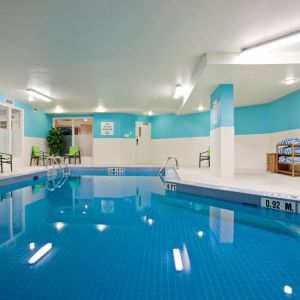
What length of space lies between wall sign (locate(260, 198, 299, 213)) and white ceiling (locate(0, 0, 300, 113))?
2515 mm

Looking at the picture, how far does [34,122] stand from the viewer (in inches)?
403

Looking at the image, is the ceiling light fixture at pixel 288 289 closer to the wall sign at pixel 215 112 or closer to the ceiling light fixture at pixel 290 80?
the wall sign at pixel 215 112

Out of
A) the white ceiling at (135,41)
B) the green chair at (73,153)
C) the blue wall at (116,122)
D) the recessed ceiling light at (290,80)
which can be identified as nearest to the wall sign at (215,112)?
the white ceiling at (135,41)

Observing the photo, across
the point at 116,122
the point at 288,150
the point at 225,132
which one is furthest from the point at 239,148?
the point at 116,122

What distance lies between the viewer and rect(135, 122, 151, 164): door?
12164 mm

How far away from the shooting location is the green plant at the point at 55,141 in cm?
1102

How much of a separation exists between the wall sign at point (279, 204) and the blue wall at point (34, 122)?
28.4 ft

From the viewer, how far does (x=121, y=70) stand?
5.56m

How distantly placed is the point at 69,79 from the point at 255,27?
454cm

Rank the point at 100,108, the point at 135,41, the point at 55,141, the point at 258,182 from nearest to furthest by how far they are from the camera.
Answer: the point at 135,41, the point at 258,182, the point at 100,108, the point at 55,141

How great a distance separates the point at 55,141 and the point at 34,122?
1.27 meters

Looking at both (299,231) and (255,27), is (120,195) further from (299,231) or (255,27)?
(255,27)

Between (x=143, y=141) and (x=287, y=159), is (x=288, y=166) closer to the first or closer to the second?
(x=287, y=159)

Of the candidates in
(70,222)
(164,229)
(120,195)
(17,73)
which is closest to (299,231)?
(164,229)
